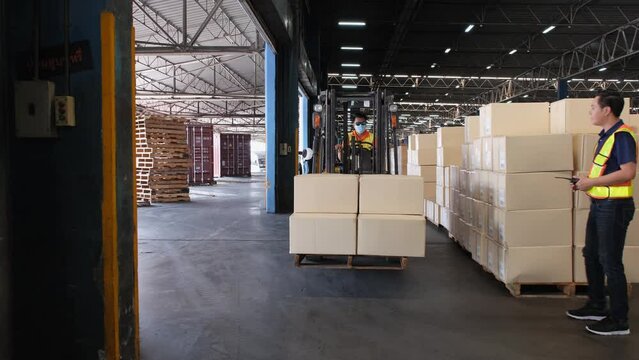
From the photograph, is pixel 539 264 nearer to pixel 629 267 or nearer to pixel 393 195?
pixel 629 267

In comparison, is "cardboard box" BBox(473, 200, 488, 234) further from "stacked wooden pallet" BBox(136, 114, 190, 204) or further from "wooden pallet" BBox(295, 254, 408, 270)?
"stacked wooden pallet" BBox(136, 114, 190, 204)

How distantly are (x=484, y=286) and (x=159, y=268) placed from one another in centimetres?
393

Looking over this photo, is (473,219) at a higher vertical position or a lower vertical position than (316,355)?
higher

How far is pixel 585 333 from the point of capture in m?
3.62

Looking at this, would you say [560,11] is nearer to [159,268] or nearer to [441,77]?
[441,77]

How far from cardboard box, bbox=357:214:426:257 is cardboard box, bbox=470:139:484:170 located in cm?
102

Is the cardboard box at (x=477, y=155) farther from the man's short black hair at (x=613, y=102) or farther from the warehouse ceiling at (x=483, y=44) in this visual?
the warehouse ceiling at (x=483, y=44)

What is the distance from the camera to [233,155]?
102ft

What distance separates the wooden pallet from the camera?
18.2ft

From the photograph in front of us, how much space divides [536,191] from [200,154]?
19.9 meters

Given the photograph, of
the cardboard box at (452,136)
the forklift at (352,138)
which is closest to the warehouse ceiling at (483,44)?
the cardboard box at (452,136)

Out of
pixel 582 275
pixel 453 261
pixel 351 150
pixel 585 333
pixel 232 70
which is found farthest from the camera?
pixel 232 70

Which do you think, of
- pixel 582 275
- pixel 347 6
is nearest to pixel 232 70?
pixel 347 6

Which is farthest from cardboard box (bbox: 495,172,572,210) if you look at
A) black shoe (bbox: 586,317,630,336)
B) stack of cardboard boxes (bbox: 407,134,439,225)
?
stack of cardboard boxes (bbox: 407,134,439,225)
